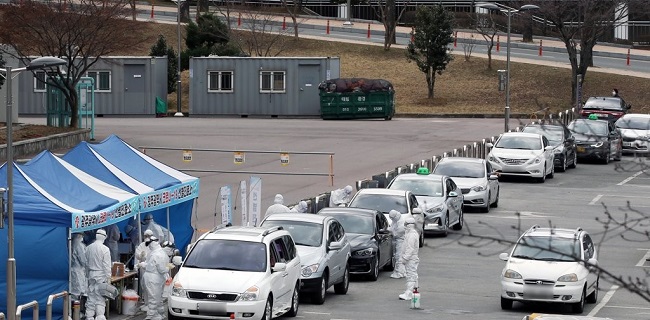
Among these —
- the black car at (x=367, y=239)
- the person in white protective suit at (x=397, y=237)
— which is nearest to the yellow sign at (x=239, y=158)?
the black car at (x=367, y=239)

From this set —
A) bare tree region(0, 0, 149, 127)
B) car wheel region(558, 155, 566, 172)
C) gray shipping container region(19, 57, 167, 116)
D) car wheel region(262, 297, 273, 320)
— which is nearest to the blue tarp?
car wheel region(262, 297, 273, 320)

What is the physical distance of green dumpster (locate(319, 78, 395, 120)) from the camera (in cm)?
5650

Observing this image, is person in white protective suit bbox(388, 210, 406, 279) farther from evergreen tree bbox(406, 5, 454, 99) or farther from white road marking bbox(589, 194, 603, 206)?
evergreen tree bbox(406, 5, 454, 99)

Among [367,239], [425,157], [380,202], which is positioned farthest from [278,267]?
[425,157]

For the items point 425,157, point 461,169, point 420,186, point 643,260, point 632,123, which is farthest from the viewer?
point 632,123

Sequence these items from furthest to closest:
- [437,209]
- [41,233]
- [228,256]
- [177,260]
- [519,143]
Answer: [519,143]
[437,209]
[177,260]
[228,256]
[41,233]

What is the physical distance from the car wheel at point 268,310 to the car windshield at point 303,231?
2998mm

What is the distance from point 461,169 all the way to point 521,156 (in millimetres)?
5263

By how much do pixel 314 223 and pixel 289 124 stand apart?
109ft

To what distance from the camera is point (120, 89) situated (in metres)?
58.9

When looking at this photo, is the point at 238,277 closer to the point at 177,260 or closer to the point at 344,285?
the point at 177,260

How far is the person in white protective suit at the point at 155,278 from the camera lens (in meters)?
18.6

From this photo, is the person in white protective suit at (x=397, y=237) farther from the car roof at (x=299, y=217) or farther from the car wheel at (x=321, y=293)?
the car wheel at (x=321, y=293)

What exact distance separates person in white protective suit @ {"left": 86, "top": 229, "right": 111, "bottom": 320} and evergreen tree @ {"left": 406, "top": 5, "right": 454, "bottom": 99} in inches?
1724
